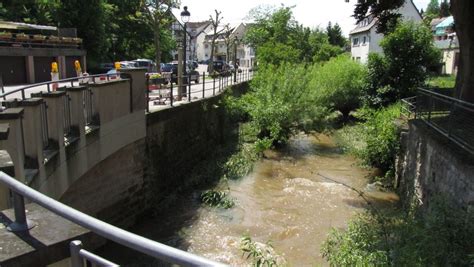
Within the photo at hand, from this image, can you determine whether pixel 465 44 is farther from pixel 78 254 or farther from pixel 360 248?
pixel 78 254

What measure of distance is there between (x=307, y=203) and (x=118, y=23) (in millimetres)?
40990

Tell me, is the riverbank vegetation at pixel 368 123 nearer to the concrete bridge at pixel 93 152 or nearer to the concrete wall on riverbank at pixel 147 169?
the concrete wall on riverbank at pixel 147 169

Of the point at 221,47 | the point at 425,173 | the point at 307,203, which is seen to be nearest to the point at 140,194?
the point at 307,203

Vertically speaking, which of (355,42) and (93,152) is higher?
(355,42)

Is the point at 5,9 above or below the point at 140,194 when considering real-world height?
above

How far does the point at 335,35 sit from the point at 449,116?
65.7 metres

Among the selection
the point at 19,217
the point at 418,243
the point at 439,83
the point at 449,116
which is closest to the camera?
the point at 19,217

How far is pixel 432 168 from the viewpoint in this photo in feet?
32.0

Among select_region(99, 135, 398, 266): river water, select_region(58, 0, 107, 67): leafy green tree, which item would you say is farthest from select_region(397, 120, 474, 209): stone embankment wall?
select_region(58, 0, 107, 67): leafy green tree

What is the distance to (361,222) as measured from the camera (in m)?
7.86

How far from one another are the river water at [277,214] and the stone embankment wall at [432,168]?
164 centimetres

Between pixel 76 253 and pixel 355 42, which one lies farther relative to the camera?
pixel 355 42

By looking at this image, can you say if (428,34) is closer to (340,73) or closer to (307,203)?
(340,73)

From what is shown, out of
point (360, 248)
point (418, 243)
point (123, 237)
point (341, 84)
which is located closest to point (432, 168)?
point (360, 248)
